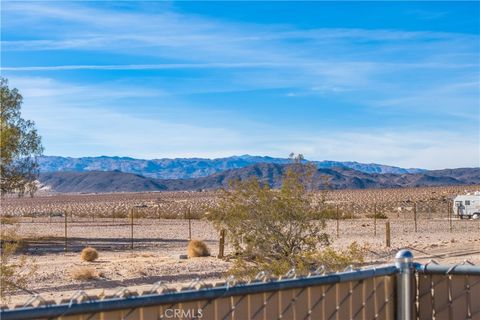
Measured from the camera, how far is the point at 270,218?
20.7 meters

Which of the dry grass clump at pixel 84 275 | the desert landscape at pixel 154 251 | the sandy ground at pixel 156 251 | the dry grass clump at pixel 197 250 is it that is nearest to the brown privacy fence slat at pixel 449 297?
the desert landscape at pixel 154 251

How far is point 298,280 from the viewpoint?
516 centimetres

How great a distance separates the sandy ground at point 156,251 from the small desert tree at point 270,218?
3003mm

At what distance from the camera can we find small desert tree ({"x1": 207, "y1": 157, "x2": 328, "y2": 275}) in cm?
2048

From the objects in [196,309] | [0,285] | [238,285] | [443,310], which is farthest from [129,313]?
[0,285]

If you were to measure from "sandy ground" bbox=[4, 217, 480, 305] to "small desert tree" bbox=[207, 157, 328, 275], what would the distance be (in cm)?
300

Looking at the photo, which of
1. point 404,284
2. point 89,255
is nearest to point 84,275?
point 89,255

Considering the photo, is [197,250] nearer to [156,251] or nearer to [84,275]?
[156,251]

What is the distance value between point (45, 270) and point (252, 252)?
10.8 meters

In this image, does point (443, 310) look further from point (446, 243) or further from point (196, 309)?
point (446, 243)

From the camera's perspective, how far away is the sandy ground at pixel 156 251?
24.8 m

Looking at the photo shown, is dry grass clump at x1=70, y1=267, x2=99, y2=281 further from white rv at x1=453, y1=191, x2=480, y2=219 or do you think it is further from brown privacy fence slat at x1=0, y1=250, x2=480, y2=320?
white rv at x1=453, y1=191, x2=480, y2=219

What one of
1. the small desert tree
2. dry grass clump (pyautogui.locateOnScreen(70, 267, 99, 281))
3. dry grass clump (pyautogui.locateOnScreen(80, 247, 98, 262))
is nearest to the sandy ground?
dry grass clump (pyautogui.locateOnScreen(70, 267, 99, 281))

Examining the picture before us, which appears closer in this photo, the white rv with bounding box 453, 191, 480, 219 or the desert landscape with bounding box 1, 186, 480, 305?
the desert landscape with bounding box 1, 186, 480, 305
